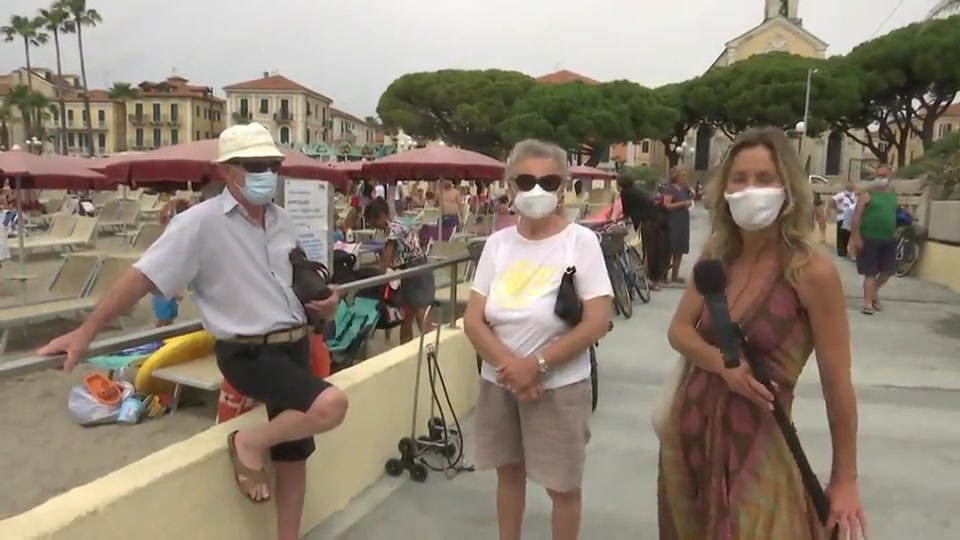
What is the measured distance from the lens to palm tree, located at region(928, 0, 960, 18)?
10914 millimetres

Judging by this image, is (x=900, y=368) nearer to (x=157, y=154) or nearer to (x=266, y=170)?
(x=266, y=170)

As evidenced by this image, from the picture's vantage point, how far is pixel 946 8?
11031mm

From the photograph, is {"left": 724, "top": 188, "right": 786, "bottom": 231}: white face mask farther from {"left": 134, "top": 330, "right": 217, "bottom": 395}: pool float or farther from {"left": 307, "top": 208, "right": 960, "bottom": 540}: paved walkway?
{"left": 134, "top": 330, "right": 217, "bottom": 395}: pool float

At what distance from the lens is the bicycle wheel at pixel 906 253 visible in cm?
1330

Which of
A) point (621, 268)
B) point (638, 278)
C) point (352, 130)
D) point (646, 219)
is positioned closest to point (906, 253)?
point (646, 219)

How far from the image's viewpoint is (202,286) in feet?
8.96

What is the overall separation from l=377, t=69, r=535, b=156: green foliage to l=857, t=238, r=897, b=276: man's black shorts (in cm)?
4915

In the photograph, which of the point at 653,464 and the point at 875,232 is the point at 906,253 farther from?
the point at 653,464

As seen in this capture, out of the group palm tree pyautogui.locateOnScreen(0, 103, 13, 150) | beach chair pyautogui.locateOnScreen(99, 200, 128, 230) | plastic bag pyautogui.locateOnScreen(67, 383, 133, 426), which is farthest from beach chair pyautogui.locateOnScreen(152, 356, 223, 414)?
palm tree pyautogui.locateOnScreen(0, 103, 13, 150)

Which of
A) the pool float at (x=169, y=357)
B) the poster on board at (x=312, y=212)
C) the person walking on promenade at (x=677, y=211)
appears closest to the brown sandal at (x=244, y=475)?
the poster on board at (x=312, y=212)

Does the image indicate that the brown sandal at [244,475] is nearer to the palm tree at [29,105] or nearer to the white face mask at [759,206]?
the white face mask at [759,206]

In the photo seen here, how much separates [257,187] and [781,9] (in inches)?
3363

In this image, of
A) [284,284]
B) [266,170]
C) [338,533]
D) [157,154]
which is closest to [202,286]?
[284,284]

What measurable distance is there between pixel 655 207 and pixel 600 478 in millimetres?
6989
